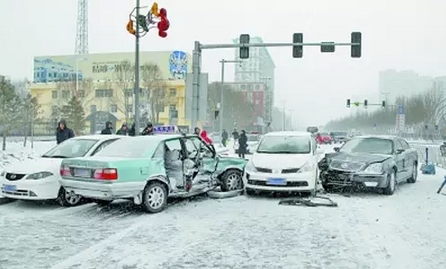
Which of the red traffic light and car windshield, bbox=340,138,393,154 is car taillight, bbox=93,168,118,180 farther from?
the red traffic light

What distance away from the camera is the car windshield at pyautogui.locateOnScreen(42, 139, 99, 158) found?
10.6m

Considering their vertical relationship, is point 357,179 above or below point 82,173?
below

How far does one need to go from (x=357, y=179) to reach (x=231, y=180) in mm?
3012

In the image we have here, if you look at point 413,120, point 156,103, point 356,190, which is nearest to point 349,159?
point 356,190

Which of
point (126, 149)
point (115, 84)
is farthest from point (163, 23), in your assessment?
point (115, 84)

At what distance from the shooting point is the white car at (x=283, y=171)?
10.9m

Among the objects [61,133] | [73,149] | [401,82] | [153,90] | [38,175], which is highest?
[401,82]

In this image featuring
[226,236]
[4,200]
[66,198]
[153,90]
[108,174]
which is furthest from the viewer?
[153,90]

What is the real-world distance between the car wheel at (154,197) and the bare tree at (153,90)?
52441mm

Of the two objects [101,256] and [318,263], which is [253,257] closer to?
[318,263]

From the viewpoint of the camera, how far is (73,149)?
10.7 metres

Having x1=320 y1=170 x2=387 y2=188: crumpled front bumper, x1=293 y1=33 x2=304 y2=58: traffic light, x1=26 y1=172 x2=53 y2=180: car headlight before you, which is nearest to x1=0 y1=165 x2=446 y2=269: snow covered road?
x1=26 y1=172 x2=53 y2=180: car headlight

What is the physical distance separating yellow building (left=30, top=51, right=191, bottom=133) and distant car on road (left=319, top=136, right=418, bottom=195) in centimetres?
4848

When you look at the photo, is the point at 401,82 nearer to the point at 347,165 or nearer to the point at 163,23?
the point at 163,23
